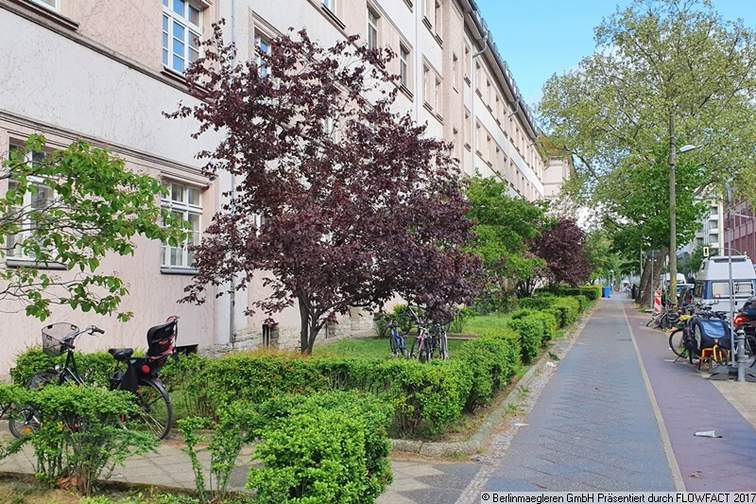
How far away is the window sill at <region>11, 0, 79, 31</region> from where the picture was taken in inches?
363

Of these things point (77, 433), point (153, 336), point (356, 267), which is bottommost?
point (77, 433)

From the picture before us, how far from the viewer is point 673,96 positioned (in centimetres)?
3678

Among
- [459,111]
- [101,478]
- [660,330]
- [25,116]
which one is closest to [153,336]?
A: [101,478]

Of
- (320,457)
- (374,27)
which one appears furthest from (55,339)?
(374,27)

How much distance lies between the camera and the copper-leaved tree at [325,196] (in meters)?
8.86

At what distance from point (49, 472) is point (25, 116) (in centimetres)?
560

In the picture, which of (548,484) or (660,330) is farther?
(660,330)

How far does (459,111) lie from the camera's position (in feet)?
113

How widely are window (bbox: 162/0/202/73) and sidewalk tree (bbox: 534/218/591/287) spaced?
25.3m

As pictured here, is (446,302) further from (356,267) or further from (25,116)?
(25,116)

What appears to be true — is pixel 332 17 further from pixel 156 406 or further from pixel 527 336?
pixel 156 406

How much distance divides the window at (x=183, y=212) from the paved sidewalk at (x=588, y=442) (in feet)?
21.4

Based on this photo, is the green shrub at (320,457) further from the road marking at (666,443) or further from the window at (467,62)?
the window at (467,62)

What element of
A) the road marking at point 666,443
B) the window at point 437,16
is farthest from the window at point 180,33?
the window at point 437,16
